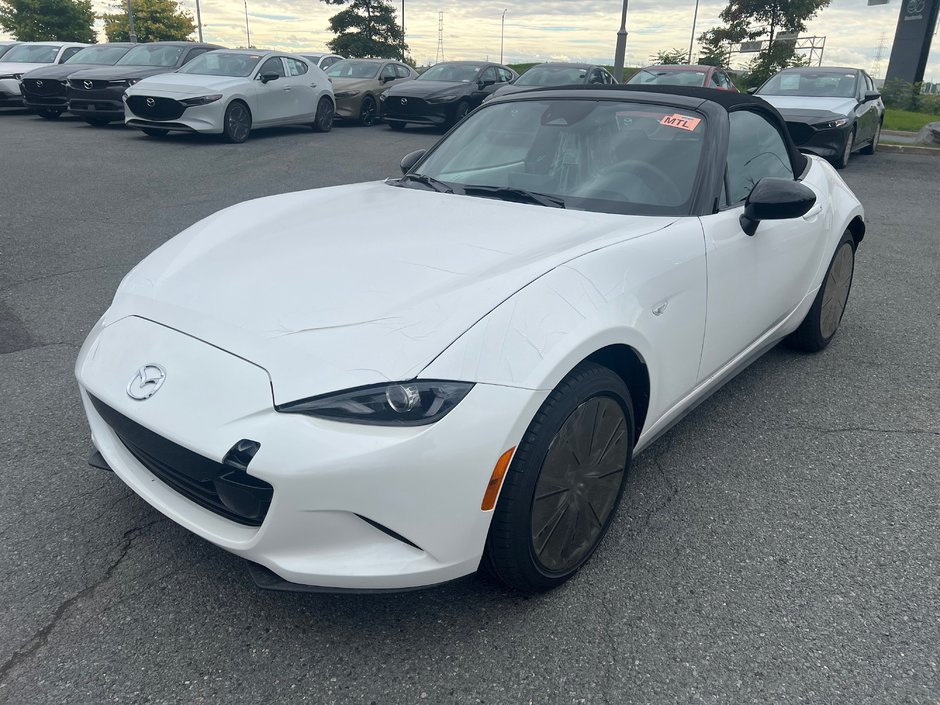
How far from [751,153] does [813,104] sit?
356 inches

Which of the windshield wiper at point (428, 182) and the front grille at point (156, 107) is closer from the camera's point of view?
the windshield wiper at point (428, 182)

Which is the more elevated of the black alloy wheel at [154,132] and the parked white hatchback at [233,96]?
the parked white hatchback at [233,96]

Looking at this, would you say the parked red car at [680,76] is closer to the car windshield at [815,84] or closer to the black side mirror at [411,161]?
the car windshield at [815,84]

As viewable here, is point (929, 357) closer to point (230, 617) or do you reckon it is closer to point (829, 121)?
point (230, 617)

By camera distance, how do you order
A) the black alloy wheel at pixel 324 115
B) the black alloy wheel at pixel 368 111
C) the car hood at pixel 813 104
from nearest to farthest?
the car hood at pixel 813 104 < the black alloy wheel at pixel 324 115 < the black alloy wheel at pixel 368 111

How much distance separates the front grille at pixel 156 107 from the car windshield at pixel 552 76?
21.2ft

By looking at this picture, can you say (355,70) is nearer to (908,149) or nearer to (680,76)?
(680,76)

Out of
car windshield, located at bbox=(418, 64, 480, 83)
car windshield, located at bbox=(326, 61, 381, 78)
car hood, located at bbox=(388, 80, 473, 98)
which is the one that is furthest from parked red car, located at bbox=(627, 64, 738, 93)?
car windshield, located at bbox=(326, 61, 381, 78)

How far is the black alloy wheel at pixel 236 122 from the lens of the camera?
11.3 m

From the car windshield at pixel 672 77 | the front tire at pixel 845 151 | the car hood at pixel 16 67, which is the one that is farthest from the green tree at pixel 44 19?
the front tire at pixel 845 151

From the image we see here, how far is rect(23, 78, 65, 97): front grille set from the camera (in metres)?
13.4

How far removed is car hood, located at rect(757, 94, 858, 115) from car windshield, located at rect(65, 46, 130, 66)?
1166 cm

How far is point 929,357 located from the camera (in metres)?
4.09

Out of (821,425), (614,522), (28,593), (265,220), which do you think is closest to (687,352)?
(614,522)
